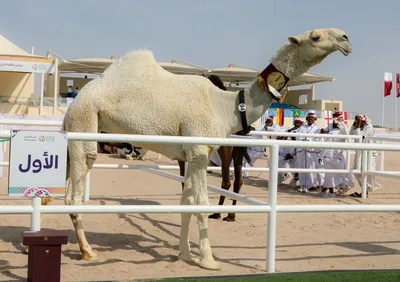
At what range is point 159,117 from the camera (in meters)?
4.79

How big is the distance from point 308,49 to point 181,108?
1.23 m

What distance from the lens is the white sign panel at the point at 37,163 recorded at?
3.51 metres

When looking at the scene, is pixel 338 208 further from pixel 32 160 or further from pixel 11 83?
pixel 11 83

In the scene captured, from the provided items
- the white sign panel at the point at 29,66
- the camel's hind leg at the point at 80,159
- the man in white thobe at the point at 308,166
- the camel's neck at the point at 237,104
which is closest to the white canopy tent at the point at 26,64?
the white sign panel at the point at 29,66

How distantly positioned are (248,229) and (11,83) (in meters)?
31.3

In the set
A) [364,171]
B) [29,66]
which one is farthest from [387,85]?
[364,171]

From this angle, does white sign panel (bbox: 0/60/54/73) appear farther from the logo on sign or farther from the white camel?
the logo on sign

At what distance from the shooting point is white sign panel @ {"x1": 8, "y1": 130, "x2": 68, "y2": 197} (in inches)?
138

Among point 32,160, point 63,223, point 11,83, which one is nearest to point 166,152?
point 32,160

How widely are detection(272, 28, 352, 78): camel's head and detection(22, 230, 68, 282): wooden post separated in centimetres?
249

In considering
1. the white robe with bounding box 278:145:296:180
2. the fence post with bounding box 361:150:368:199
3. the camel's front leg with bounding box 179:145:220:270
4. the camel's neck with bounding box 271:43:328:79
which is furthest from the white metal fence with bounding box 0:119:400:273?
the white robe with bounding box 278:145:296:180

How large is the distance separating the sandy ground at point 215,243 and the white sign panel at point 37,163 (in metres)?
0.94

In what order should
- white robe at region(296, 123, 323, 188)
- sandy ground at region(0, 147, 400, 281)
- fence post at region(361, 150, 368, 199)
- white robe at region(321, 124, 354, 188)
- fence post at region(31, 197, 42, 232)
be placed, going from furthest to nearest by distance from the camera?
white robe at region(296, 123, 323, 188), white robe at region(321, 124, 354, 188), fence post at region(361, 150, 368, 199), sandy ground at region(0, 147, 400, 281), fence post at region(31, 197, 42, 232)

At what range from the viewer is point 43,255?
11.5 feet
